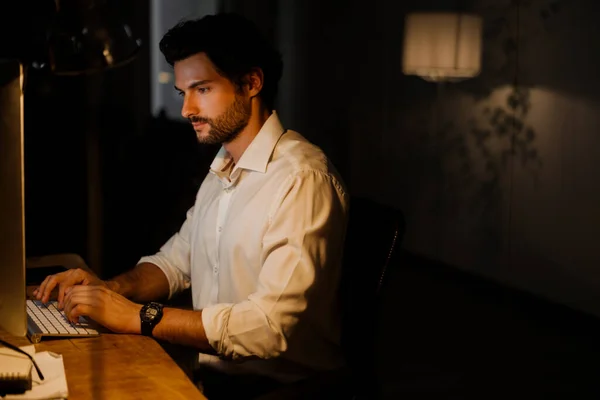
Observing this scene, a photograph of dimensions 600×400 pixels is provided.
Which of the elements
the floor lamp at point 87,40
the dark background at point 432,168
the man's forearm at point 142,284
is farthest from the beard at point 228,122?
the dark background at point 432,168

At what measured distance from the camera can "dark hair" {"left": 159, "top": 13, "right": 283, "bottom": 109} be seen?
6.23ft

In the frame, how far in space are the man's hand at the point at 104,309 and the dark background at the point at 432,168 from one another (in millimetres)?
1979

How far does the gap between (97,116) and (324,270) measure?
143 inches

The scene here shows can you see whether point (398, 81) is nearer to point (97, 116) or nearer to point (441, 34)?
point (441, 34)

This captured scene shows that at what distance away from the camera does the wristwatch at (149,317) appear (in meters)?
1.55

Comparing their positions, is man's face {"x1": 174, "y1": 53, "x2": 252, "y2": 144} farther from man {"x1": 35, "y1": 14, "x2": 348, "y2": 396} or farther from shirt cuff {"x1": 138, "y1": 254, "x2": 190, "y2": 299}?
shirt cuff {"x1": 138, "y1": 254, "x2": 190, "y2": 299}

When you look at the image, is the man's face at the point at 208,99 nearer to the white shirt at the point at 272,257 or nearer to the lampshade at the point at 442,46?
the white shirt at the point at 272,257

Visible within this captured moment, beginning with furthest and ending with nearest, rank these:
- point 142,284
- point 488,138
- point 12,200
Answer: point 488,138, point 142,284, point 12,200

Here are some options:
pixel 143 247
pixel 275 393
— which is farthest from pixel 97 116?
pixel 275 393

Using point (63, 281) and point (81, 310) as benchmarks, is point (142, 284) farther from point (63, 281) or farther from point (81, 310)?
point (81, 310)

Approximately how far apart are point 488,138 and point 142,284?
2.88 m

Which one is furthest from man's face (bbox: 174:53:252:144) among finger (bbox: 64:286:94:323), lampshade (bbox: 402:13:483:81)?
lampshade (bbox: 402:13:483:81)

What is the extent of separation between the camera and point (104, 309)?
1552 millimetres

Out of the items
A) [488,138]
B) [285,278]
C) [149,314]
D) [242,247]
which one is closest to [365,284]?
[285,278]
